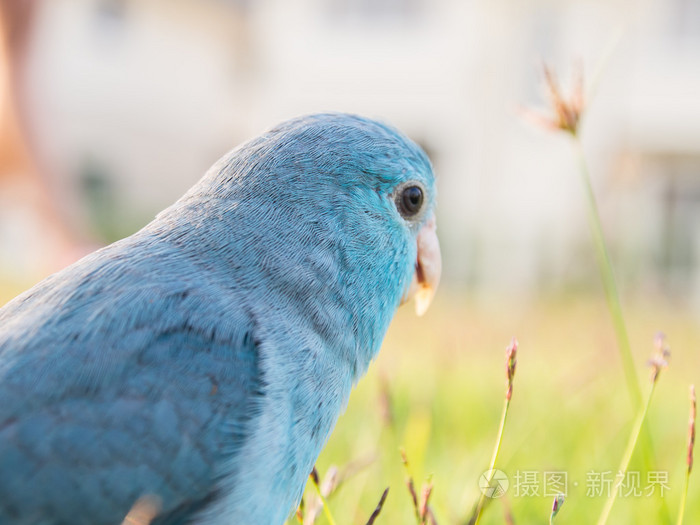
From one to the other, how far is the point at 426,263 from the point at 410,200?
0.71ft

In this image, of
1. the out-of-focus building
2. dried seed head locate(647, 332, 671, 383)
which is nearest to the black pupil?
dried seed head locate(647, 332, 671, 383)

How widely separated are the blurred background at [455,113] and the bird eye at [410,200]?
5.38m

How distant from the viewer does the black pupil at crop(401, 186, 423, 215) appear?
2.15 meters

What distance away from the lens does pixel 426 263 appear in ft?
7.40

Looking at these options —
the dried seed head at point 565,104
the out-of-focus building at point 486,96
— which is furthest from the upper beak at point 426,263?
the out-of-focus building at point 486,96

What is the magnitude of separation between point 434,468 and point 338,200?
129 cm

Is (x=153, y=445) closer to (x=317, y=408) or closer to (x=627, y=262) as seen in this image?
(x=317, y=408)

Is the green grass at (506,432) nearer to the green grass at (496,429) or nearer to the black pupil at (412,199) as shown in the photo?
the green grass at (496,429)

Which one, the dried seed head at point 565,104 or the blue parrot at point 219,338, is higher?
the dried seed head at point 565,104

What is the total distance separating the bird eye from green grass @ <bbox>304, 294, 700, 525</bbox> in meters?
0.48

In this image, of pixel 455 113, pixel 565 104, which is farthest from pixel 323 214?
pixel 455 113

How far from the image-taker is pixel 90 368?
1.41 metres

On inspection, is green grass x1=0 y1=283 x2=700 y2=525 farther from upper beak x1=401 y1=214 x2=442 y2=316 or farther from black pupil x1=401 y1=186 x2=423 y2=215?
black pupil x1=401 y1=186 x2=423 y2=215

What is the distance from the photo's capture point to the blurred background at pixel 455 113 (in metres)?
12.7
